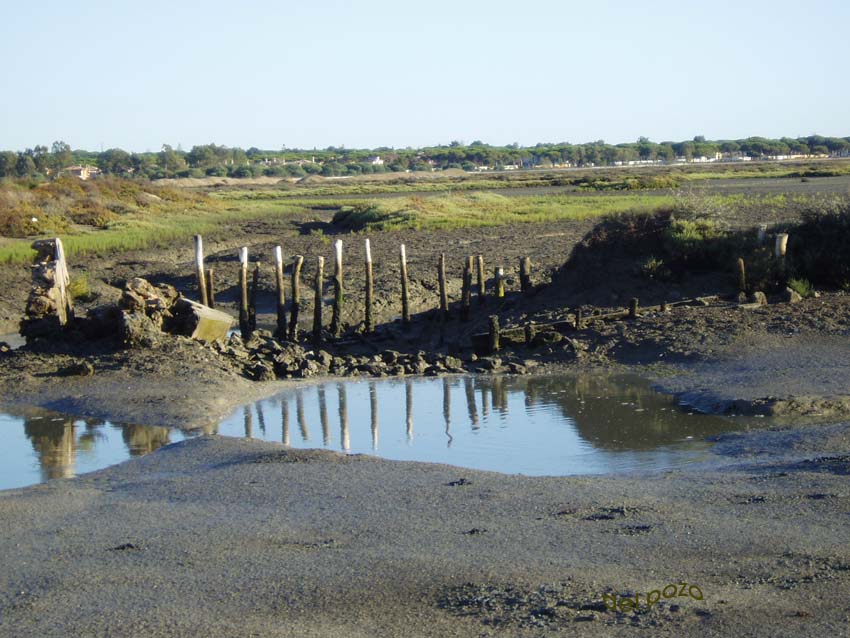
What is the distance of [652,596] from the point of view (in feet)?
23.0

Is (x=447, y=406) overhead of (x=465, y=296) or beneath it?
beneath

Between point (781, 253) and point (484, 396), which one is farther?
point (781, 253)

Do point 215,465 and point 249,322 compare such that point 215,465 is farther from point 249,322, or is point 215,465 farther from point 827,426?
point 249,322

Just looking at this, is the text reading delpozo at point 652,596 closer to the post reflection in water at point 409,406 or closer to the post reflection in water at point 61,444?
the post reflection in water at point 409,406

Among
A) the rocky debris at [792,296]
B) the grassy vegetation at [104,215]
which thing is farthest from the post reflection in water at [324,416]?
the grassy vegetation at [104,215]

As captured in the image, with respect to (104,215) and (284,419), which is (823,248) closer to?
(284,419)

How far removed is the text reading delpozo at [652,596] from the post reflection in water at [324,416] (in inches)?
317

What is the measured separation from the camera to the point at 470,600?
7.12m

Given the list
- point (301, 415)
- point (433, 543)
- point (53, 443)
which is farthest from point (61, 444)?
point (433, 543)

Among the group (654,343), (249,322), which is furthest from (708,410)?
(249,322)

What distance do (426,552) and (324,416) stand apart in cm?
855

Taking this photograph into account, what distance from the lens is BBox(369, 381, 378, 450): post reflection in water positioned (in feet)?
48.8

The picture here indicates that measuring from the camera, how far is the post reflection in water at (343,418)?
14748mm

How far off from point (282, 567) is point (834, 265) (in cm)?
1830
